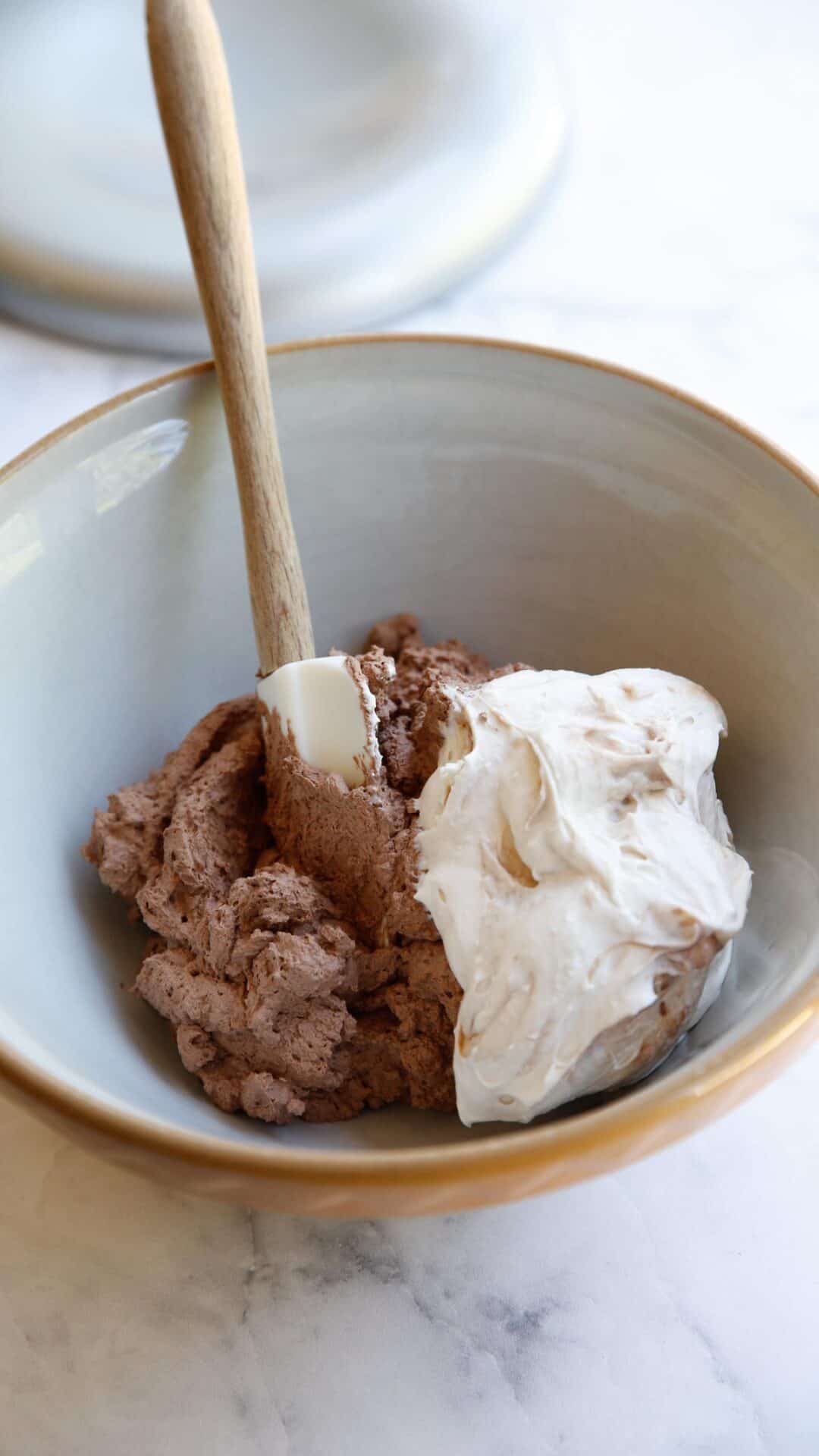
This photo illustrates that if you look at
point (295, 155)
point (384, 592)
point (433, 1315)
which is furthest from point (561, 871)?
point (295, 155)

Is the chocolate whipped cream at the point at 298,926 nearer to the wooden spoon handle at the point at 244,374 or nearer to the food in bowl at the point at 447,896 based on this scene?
the food in bowl at the point at 447,896

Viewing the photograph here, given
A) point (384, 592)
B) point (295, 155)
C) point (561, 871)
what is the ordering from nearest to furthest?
point (561, 871)
point (384, 592)
point (295, 155)

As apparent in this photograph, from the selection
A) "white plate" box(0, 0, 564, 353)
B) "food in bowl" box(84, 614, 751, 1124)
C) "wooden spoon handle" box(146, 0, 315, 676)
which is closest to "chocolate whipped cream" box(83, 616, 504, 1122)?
"food in bowl" box(84, 614, 751, 1124)

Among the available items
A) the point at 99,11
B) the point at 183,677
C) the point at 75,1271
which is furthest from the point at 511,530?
the point at 99,11

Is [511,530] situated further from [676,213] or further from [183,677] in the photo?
[676,213]

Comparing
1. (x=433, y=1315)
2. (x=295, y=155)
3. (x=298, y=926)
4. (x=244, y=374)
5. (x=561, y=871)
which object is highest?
(x=295, y=155)

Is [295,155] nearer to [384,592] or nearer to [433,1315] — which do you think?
[384,592]
